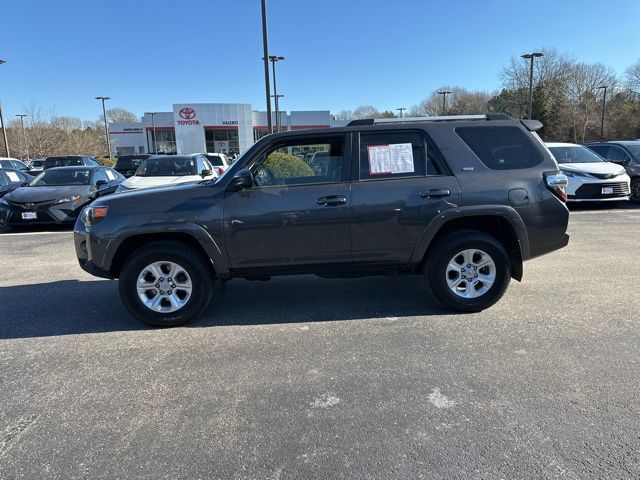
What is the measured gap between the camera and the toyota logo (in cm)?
5378

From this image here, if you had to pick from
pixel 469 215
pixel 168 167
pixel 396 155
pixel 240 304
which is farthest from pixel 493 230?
pixel 168 167

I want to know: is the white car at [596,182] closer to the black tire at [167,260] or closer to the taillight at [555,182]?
the taillight at [555,182]

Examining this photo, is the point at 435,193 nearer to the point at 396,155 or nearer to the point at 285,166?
the point at 396,155

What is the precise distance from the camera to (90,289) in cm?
571

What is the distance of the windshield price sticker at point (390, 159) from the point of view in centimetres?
442

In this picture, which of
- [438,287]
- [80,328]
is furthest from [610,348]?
[80,328]

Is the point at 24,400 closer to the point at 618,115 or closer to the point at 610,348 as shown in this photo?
the point at 610,348

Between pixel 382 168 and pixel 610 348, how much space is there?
8.08ft

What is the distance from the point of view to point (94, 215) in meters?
4.32

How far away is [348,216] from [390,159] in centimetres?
71

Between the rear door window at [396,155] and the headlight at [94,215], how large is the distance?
2.48 meters

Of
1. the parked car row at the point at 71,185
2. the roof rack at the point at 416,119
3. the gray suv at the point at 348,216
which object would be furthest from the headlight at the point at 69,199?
the roof rack at the point at 416,119

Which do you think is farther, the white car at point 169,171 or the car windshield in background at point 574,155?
the car windshield in background at point 574,155

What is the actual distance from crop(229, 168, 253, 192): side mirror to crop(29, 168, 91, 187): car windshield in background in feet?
28.0
